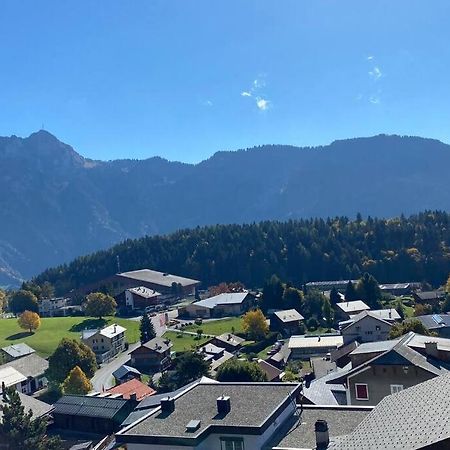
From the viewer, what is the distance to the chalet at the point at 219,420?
72.0 feet

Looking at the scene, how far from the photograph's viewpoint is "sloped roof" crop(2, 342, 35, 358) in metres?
84.6

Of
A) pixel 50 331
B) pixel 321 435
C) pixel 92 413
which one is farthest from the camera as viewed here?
pixel 50 331

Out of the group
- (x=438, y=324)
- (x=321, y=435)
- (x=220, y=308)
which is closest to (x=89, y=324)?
(x=220, y=308)

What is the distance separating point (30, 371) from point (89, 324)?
37.1 m

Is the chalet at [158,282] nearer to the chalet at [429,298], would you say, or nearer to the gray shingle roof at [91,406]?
the chalet at [429,298]

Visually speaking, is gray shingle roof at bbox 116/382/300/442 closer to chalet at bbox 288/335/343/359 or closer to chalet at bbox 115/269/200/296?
chalet at bbox 288/335/343/359

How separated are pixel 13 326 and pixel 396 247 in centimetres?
10735

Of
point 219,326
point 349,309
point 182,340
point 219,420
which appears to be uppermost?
point 219,420

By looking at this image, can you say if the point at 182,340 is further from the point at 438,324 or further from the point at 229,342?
the point at 438,324

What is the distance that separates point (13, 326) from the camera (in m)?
113

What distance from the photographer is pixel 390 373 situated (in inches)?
1280

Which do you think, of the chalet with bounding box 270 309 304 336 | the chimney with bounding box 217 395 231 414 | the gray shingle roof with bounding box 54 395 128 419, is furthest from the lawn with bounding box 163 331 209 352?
the chimney with bounding box 217 395 231 414

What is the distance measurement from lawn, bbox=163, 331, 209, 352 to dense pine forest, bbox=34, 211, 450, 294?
67.6 meters

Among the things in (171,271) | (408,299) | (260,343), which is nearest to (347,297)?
(408,299)
